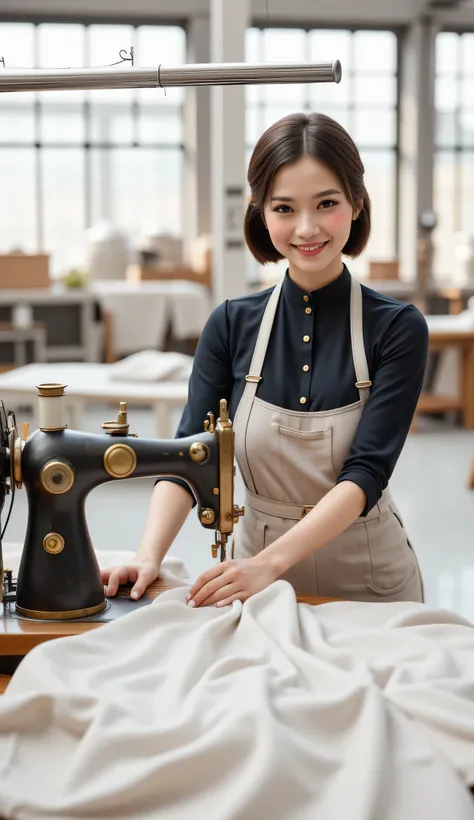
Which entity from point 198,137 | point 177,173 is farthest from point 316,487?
point 177,173

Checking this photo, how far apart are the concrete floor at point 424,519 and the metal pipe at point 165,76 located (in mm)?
2168

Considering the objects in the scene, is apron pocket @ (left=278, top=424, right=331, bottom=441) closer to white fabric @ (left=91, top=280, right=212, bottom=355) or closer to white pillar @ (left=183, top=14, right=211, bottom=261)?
white fabric @ (left=91, top=280, right=212, bottom=355)

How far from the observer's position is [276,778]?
1089 mm

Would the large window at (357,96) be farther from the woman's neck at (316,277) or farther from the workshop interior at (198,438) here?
the woman's neck at (316,277)

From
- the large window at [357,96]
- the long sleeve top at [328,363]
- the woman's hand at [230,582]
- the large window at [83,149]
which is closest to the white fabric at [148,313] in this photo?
the large window at [83,149]

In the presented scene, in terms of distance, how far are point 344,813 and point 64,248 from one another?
10.4m

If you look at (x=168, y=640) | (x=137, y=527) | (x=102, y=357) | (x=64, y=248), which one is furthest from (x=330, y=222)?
(x=64, y=248)

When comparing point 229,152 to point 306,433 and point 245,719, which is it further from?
point 245,719

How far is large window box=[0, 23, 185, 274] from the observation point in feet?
34.9

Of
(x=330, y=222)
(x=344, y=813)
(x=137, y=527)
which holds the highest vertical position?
(x=330, y=222)

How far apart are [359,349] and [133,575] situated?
1.89 feet

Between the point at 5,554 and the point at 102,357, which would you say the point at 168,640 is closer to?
the point at 5,554

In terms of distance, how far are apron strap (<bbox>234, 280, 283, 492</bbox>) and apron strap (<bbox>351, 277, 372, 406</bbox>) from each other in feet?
0.55

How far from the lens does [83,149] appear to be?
10.9m
